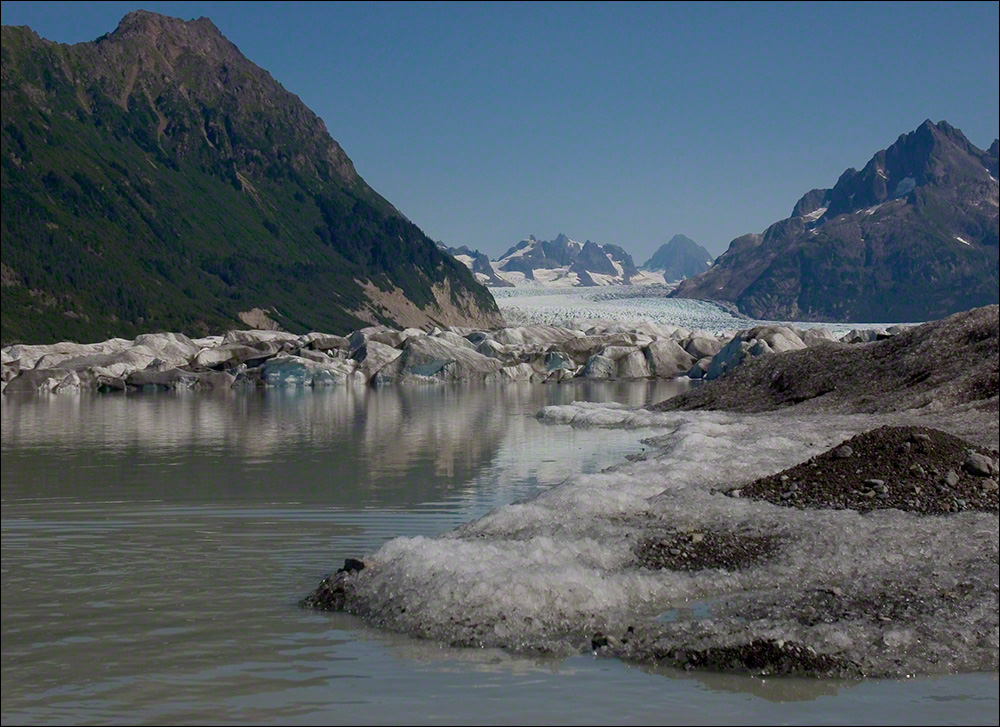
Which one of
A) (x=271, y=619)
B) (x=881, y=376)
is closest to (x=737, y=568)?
(x=271, y=619)

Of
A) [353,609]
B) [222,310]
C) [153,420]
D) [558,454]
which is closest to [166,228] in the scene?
[222,310]

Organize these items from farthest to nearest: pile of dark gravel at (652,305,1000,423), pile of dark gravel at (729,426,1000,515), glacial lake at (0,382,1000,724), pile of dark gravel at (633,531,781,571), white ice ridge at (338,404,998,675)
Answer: pile of dark gravel at (652,305,1000,423) → pile of dark gravel at (729,426,1000,515) → pile of dark gravel at (633,531,781,571) → white ice ridge at (338,404,998,675) → glacial lake at (0,382,1000,724)

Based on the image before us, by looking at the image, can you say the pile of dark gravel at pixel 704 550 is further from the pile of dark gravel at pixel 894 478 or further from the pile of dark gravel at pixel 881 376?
the pile of dark gravel at pixel 881 376

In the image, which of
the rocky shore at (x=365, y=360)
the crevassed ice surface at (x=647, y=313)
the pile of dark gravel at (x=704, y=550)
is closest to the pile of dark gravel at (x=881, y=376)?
the pile of dark gravel at (x=704, y=550)

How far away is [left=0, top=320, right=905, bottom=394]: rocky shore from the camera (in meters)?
78.9

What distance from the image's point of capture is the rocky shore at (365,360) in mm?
78875

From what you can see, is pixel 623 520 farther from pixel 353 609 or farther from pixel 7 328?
pixel 7 328

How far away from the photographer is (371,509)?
18.6 metres

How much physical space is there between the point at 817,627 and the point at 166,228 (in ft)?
667

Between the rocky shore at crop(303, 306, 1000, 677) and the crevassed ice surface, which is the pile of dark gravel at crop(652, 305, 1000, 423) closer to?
the rocky shore at crop(303, 306, 1000, 677)

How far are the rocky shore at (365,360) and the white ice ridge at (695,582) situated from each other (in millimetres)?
59989

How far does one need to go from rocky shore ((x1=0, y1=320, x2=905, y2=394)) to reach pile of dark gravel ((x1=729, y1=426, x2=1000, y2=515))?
56.6m

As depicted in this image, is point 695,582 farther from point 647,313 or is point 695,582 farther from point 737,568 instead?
point 647,313

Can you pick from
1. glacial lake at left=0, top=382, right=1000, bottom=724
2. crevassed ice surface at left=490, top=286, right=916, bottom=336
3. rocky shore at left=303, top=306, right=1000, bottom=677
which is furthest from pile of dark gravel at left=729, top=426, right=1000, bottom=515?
crevassed ice surface at left=490, top=286, right=916, bottom=336
